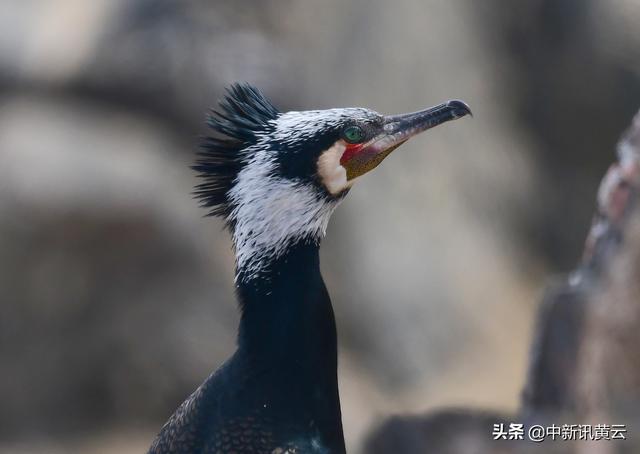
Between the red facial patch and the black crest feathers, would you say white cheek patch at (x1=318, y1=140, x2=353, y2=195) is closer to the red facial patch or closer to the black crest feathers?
the red facial patch

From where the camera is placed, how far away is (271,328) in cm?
300

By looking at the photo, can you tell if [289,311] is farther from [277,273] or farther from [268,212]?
[268,212]

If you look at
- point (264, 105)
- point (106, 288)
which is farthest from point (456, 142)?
point (264, 105)

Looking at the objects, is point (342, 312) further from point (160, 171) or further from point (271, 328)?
point (271, 328)

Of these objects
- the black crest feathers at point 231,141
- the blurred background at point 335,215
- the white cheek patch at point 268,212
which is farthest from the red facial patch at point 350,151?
the blurred background at point 335,215

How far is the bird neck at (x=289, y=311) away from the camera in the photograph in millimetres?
2986

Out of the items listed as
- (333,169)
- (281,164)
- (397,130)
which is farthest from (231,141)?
(397,130)

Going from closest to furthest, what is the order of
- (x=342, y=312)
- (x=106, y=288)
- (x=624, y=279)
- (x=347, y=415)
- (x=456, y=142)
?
(x=624, y=279) → (x=347, y=415) → (x=106, y=288) → (x=342, y=312) → (x=456, y=142)

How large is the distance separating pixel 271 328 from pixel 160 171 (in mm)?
5136

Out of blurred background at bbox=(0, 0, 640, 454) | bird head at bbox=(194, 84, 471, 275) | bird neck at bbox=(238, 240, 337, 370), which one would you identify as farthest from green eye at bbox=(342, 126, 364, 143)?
blurred background at bbox=(0, 0, 640, 454)

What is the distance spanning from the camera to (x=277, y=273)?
2.99 meters

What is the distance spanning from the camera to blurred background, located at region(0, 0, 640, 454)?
24.3ft

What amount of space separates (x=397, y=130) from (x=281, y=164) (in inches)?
16.1

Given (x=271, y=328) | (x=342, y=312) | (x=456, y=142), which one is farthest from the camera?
(x=456, y=142)
